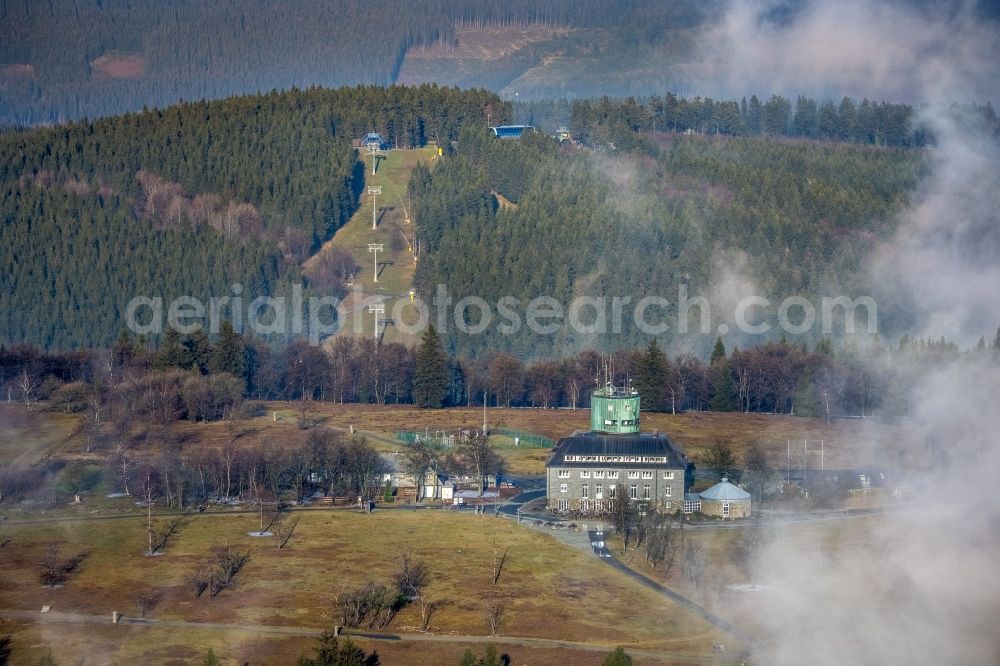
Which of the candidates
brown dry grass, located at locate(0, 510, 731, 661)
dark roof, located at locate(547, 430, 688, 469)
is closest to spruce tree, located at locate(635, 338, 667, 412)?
dark roof, located at locate(547, 430, 688, 469)

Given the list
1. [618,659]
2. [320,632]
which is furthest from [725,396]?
[618,659]

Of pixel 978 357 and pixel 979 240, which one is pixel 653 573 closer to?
pixel 978 357

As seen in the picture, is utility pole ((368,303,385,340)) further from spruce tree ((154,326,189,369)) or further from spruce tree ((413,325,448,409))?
spruce tree ((154,326,189,369))

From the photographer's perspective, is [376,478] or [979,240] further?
[979,240]

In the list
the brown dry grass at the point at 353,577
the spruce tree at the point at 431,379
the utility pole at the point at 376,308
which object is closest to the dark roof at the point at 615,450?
the brown dry grass at the point at 353,577

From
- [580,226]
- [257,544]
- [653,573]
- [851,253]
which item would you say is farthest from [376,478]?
[851,253]

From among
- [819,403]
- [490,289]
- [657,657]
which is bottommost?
[657,657]

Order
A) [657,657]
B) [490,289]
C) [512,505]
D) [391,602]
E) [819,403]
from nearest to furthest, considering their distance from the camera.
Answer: [657,657]
[391,602]
[512,505]
[819,403]
[490,289]
